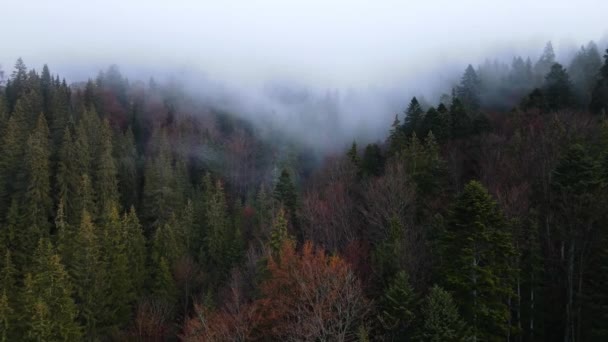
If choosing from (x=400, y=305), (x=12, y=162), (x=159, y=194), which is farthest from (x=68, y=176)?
A: (x=400, y=305)

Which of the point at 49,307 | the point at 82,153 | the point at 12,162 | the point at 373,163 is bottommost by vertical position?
the point at 49,307

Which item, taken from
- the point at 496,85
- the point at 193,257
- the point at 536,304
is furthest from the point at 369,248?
the point at 496,85

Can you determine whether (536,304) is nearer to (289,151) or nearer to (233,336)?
(233,336)

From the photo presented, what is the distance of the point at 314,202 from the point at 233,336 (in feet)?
57.6

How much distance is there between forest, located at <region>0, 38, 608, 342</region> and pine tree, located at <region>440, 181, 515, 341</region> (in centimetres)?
10

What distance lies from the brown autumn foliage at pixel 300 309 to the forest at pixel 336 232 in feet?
0.50

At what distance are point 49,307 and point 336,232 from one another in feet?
75.9

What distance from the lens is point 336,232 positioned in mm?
37125

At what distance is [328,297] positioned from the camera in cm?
2108

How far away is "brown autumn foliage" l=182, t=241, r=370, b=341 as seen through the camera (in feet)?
69.2

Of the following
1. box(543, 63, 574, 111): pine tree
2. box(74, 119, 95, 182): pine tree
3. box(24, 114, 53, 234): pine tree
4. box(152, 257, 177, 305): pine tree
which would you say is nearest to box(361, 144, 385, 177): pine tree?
box(543, 63, 574, 111): pine tree

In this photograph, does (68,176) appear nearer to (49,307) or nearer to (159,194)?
(159,194)

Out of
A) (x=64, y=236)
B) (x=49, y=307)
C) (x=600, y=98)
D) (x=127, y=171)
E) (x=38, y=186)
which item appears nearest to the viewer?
(x=49, y=307)

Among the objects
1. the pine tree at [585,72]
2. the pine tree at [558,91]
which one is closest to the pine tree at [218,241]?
the pine tree at [558,91]
